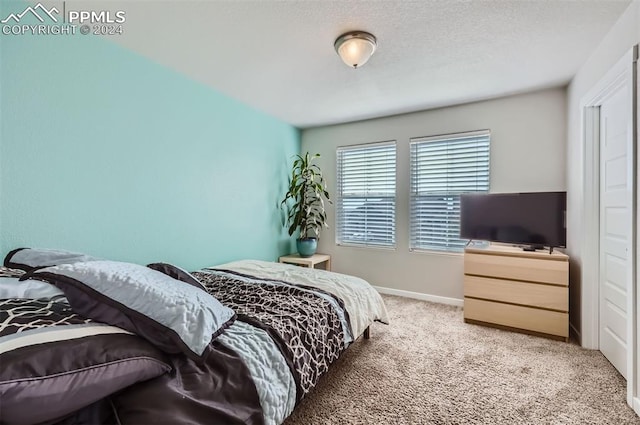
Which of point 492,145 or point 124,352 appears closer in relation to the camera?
point 124,352

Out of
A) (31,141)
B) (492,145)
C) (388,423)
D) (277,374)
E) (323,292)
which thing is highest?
(492,145)

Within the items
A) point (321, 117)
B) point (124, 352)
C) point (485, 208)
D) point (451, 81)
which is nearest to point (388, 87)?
point (451, 81)

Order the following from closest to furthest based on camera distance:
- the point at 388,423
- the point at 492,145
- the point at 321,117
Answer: the point at 388,423 → the point at 492,145 → the point at 321,117

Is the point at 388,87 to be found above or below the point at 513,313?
above

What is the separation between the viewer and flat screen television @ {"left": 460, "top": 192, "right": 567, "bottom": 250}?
8.64 ft

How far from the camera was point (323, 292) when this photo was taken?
2080mm

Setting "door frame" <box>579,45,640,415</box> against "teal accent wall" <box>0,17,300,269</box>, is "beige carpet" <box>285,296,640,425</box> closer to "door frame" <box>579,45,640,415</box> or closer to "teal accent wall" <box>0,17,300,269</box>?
"door frame" <box>579,45,640,415</box>

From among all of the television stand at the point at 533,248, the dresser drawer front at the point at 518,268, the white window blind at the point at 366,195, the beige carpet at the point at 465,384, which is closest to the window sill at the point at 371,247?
the white window blind at the point at 366,195

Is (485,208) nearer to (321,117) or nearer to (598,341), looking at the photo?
(598,341)

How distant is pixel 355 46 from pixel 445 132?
1923 mm

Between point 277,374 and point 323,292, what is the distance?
2.74ft

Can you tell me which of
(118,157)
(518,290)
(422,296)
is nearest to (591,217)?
(518,290)

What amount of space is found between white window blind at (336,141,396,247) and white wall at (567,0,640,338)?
178 centimetres

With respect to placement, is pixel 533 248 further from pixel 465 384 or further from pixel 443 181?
pixel 465 384
